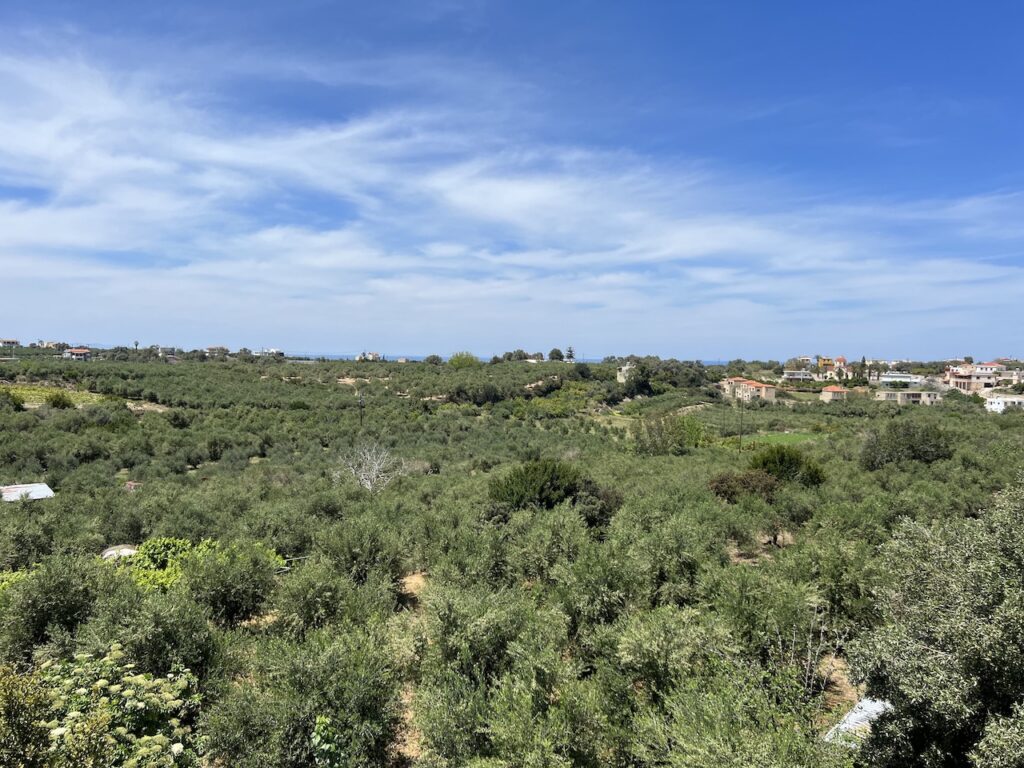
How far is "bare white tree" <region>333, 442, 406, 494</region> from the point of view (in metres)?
25.4

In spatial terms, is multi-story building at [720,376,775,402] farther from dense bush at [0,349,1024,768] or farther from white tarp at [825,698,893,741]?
white tarp at [825,698,893,741]

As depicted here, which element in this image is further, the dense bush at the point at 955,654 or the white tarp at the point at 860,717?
the white tarp at the point at 860,717

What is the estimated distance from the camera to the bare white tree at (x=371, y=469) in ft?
83.2

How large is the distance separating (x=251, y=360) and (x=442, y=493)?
90.9 metres

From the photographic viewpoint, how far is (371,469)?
88.0ft

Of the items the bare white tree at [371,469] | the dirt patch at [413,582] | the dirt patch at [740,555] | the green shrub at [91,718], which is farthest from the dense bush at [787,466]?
the green shrub at [91,718]

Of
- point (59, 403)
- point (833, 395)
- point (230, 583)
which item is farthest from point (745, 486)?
point (833, 395)

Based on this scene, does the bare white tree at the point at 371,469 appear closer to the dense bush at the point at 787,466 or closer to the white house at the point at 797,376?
the dense bush at the point at 787,466

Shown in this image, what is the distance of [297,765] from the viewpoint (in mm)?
6645

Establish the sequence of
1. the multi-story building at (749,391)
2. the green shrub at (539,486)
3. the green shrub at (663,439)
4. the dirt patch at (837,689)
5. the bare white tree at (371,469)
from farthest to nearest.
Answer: the multi-story building at (749,391) → the green shrub at (663,439) → the bare white tree at (371,469) → the green shrub at (539,486) → the dirt patch at (837,689)

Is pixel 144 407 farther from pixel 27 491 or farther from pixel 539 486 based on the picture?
pixel 539 486

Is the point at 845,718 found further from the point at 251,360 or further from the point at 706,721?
the point at 251,360

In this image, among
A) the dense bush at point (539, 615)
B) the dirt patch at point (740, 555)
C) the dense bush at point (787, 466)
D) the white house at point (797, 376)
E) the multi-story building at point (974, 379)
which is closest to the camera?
the dense bush at point (539, 615)

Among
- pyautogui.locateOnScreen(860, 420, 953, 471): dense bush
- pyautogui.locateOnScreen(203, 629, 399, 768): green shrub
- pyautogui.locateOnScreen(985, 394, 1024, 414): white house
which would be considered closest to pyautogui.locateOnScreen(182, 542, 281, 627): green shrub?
pyautogui.locateOnScreen(203, 629, 399, 768): green shrub
